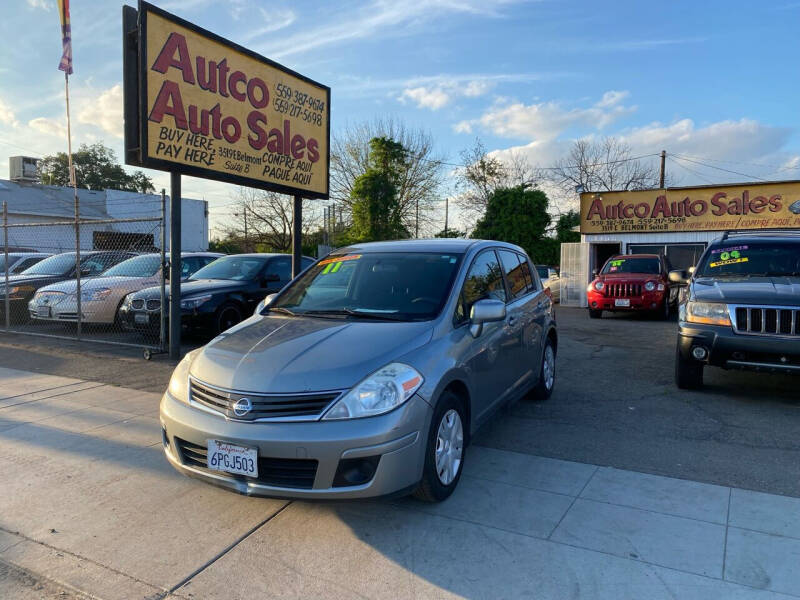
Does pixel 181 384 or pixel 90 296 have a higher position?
pixel 90 296

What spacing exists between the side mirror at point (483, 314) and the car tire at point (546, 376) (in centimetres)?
196

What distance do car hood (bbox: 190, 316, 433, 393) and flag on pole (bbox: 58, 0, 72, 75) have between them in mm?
28296

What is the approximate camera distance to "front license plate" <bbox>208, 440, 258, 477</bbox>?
3.03 m

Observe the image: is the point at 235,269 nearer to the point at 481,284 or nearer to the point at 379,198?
the point at 481,284

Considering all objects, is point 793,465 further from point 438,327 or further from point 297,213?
point 297,213

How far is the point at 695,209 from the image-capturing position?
18.2 metres

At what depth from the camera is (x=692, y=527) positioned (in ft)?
10.9

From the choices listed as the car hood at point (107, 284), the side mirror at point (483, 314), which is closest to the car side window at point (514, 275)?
the side mirror at point (483, 314)

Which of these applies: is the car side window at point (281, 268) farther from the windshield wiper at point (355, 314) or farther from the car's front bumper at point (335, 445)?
the car's front bumper at point (335, 445)

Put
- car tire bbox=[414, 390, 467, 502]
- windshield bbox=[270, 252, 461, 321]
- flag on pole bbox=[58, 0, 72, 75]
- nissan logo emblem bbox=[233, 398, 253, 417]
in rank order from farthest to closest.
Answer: flag on pole bbox=[58, 0, 72, 75] → windshield bbox=[270, 252, 461, 321] → car tire bbox=[414, 390, 467, 502] → nissan logo emblem bbox=[233, 398, 253, 417]

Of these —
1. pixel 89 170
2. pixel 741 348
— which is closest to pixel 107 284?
pixel 741 348

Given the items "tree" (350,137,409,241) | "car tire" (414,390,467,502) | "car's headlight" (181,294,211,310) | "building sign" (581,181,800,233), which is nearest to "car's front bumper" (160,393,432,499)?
"car tire" (414,390,467,502)

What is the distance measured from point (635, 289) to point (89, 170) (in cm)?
5484

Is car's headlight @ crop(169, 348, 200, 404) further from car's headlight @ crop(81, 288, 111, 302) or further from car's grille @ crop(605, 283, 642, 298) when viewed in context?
car's grille @ crop(605, 283, 642, 298)
